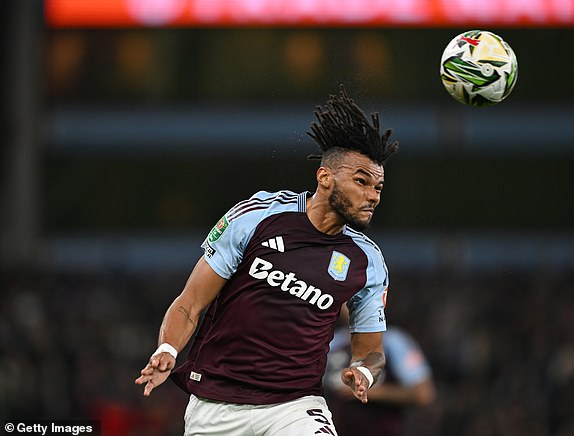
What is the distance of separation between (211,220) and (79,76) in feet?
10.6

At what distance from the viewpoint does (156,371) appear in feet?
18.9

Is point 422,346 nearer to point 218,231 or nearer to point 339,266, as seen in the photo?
point 339,266

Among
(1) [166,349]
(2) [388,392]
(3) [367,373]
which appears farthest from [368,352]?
(2) [388,392]

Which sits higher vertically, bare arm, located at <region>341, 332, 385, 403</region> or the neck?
the neck

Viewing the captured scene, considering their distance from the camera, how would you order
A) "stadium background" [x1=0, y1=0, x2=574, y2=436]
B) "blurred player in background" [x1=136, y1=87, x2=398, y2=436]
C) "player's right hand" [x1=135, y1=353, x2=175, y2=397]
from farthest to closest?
"stadium background" [x1=0, y1=0, x2=574, y2=436], "blurred player in background" [x1=136, y1=87, x2=398, y2=436], "player's right hand" [x1=135, y1=353, x2=175, y2=397]

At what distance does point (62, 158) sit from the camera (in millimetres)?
19844

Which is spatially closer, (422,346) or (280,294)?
(280,294)

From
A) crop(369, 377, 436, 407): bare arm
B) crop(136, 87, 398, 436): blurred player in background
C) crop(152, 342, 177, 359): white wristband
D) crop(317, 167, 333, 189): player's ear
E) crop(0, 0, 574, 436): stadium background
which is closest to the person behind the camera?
crop(152, 342, 177, 359): white wristband

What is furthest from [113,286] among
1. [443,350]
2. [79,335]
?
[443,350]

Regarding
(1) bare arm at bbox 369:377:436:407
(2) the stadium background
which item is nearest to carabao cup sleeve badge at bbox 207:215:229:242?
(1) bare arm at bbox 369:377:436:407

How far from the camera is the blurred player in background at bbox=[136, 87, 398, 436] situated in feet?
20.1

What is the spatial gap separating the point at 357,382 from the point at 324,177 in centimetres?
110

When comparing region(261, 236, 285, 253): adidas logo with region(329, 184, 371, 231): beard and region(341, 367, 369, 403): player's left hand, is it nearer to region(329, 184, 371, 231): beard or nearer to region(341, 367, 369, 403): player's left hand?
region(329, 184, 371, 231): beard

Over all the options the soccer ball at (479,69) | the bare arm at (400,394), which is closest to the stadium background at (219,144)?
the bare arm at (400,394)
